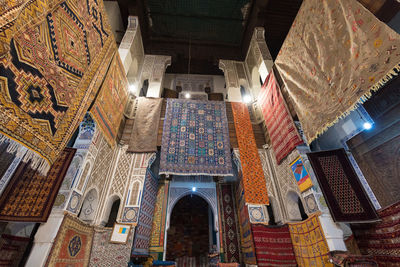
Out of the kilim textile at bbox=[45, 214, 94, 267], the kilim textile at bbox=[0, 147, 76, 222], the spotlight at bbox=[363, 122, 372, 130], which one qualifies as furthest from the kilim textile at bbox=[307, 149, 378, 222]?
the kilim textile at bbox=[0, 147, 76, 222]

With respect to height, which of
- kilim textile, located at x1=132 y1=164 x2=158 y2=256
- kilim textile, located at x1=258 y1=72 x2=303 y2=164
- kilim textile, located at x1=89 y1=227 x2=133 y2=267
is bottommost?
kilim textile, located at x1=89 y1=227 x2=133 y2=267

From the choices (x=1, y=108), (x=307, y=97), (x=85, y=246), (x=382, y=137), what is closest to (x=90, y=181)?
(x=85, y=246)

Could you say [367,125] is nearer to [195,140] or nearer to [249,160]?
[249,160]

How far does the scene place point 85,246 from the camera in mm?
3082

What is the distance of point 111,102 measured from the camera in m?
3.72

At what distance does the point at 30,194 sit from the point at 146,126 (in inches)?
106

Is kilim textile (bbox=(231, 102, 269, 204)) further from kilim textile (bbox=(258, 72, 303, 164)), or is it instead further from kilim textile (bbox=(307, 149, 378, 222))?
kilim textile (bbox=(307, 149, 378, 222))

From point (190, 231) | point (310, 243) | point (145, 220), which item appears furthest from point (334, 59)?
point (190, 231)

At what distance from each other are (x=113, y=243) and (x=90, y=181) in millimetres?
1302

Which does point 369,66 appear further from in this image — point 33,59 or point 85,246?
point 85,246

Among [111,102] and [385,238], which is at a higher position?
[111,102]

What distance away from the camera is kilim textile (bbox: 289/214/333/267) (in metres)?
2.69

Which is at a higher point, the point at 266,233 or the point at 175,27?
the point at 175,27

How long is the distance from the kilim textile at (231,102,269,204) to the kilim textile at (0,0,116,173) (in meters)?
3.53
